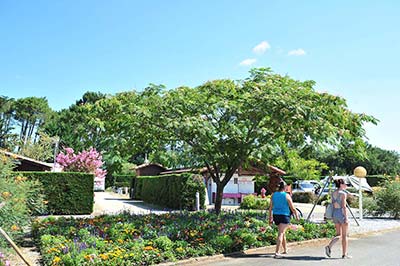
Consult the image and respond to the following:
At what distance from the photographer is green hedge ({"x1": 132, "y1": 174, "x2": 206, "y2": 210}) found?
834 inches

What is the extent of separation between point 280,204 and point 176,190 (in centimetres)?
1431

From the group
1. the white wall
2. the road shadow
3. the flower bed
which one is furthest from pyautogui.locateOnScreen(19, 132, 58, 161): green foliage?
the road shadow

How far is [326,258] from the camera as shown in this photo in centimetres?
827

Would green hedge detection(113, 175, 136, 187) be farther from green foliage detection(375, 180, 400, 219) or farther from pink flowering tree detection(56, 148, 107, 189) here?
green foliage detection(375, 180, 400, 219)

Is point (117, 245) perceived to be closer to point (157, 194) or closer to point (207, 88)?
point (207, 88)

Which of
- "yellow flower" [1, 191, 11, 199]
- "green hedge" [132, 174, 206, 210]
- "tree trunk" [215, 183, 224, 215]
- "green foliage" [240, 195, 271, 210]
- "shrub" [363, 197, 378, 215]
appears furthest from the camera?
"green foliage" [240, 195, 271, 210]

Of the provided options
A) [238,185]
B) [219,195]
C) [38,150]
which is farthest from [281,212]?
[38,150]

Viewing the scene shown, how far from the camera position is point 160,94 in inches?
405

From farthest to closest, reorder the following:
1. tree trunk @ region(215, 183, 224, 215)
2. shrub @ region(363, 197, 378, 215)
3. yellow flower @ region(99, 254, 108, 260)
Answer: shrub @ region(363, 197, 378, 215), tree trunk @ region(215, 183, 224, 215), yellow flower @ region(99, 254, 108, 260)

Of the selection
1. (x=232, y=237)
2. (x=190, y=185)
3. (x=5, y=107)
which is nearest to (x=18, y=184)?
(x=232, y=237)

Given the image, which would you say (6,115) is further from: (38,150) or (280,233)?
(280,233)

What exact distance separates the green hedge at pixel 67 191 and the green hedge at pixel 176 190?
202 inches

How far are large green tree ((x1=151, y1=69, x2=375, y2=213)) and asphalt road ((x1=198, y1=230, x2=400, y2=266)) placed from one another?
2.65 meters

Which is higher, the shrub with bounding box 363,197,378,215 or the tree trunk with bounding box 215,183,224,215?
the tree trunk with bounding box 215,183,224,215
